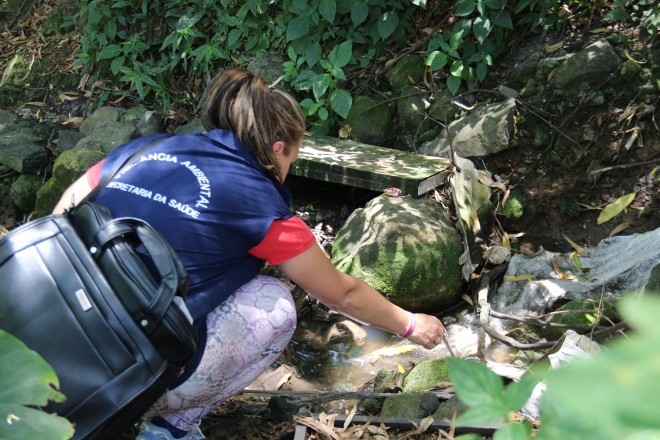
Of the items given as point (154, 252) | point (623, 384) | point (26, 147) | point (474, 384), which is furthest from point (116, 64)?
point (623, 384)

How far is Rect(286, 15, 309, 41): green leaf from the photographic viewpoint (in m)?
4.91

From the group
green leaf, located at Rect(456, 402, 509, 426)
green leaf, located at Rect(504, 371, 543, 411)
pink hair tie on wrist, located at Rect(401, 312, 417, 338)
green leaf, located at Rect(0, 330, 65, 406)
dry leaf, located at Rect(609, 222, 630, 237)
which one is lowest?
dry leaf, located at Rect(609, 222, 630, 237)

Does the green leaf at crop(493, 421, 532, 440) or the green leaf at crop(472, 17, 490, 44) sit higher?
the green leaf at crop(493, 421, 532, 440)

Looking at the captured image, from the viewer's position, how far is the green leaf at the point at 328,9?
4715mm

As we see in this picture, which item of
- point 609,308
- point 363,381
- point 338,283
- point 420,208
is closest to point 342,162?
point 420,208

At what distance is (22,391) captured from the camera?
0.79m

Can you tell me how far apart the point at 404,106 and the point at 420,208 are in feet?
3.34

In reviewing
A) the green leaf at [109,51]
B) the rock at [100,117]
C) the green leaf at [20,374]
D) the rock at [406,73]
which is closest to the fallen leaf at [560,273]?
the rock at [406,73]

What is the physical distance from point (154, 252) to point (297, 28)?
11.0 ft

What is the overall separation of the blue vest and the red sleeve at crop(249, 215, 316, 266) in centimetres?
2

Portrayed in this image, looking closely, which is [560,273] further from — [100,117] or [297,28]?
[100,117]

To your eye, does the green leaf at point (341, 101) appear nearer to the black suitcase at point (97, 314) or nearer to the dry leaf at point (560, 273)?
the dry leaf at point (560, 273)

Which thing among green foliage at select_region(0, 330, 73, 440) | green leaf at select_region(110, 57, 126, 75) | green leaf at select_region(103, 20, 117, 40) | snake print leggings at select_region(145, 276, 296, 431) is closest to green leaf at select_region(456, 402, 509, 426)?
green foliage at select_region(0, 330, 73, 440)

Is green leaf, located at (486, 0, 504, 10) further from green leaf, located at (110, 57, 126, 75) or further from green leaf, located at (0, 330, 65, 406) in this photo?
green leaf, located at (0, 330, 65, 406)
